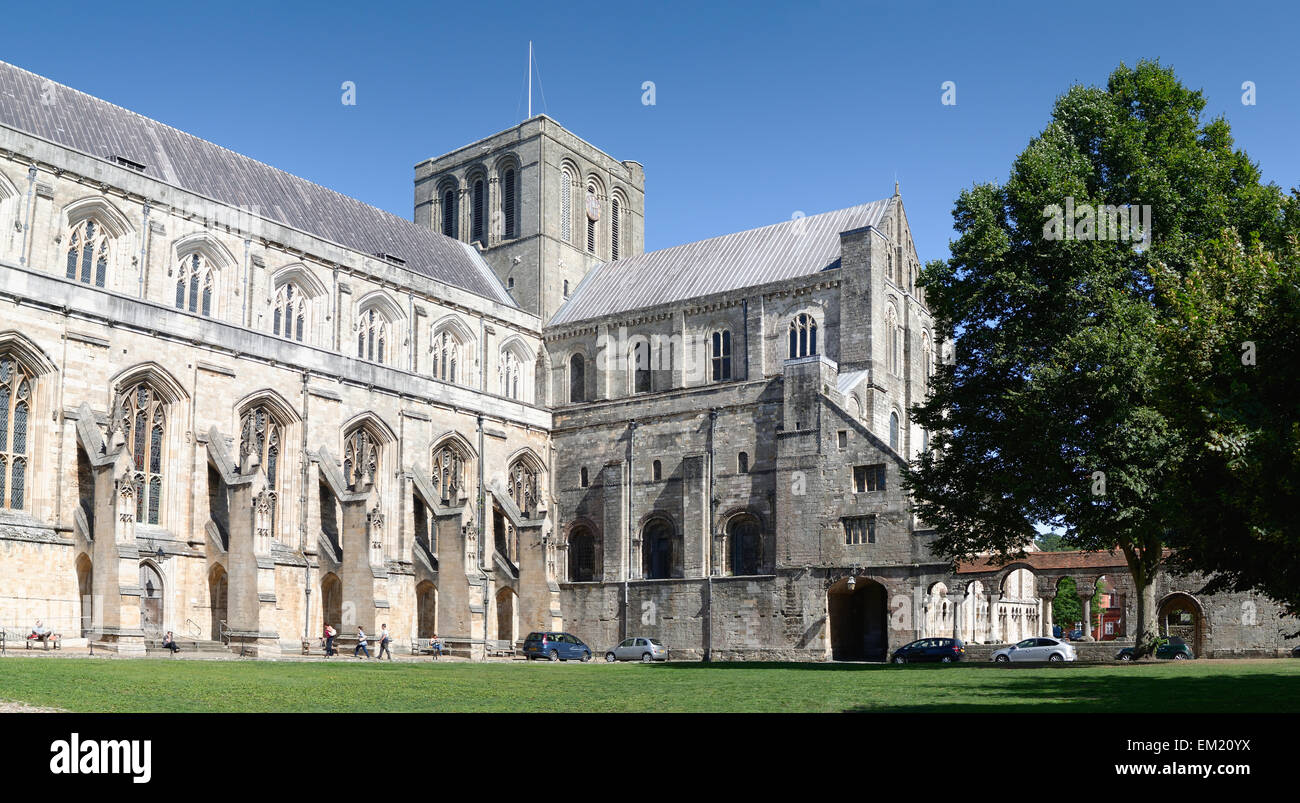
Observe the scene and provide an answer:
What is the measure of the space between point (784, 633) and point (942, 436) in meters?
14.1

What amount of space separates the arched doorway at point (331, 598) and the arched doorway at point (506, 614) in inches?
339

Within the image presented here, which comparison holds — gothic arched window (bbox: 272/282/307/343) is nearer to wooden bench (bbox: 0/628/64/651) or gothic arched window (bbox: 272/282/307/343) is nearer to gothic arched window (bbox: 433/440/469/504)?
gothic arched window (bbox: 433/440/469/504)

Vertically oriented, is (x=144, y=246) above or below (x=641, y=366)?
above

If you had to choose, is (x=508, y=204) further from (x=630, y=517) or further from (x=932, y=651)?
(x=932, y=651)

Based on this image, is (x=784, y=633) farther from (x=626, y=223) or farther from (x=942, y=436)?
(x=626, y=223)

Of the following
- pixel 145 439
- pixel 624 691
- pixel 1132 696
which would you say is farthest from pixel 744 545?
pixel 1132 696

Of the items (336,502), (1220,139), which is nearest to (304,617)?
(336,502)

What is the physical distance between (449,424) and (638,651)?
12.3 m

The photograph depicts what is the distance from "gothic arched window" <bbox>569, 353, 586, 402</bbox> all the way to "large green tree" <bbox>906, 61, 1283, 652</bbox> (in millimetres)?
25553

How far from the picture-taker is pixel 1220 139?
107 ft

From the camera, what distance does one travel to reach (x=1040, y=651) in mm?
38312

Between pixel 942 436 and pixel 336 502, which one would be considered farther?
pixel 336 502

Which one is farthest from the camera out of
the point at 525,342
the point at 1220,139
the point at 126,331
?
the point at 525,342
